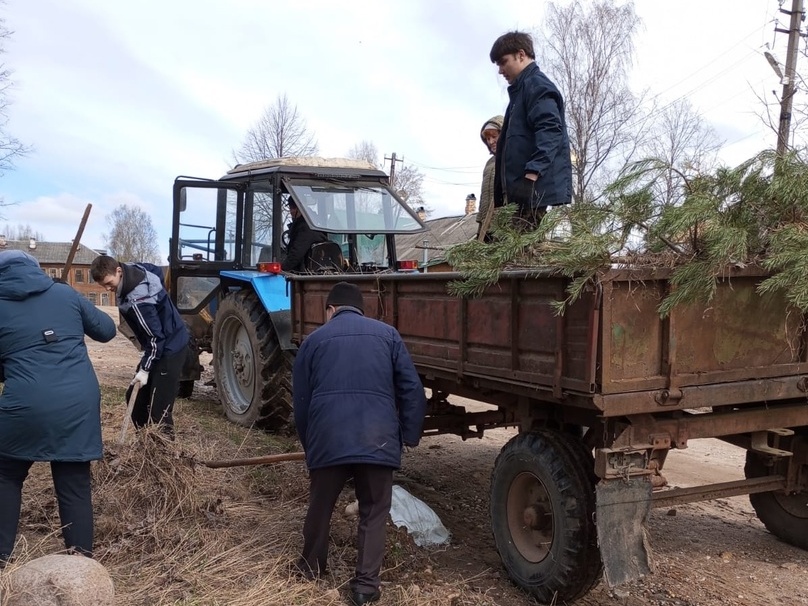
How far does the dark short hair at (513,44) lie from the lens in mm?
4457

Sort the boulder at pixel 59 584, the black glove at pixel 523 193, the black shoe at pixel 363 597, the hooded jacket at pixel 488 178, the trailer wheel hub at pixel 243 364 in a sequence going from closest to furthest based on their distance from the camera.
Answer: the boulder at pixel 59 584 → the black shoe at pixel 363 597 → the black glove at pixel 523 193 → the hooded jacket at pixel 488 178 → the trailer wheel hub at pixel 243 364

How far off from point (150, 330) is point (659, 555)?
147 inches

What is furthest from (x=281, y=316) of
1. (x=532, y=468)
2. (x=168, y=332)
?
(x=532, y=468)

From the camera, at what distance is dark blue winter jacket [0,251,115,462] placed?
3.55 m

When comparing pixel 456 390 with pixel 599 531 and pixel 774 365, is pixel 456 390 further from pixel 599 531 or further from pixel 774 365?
pixel 774 365

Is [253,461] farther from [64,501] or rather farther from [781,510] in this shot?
[781,510]

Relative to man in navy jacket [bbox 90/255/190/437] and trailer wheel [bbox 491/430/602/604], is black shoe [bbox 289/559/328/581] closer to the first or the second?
trailer wheel [bbox 491/430/602/604]

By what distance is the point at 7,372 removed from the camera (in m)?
3.63

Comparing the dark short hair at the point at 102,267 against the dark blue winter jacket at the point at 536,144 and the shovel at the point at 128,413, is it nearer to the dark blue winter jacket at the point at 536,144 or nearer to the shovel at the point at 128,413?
the shovel at the point at 128,413

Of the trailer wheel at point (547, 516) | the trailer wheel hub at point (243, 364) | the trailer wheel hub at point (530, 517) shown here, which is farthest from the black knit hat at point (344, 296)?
the trailer wheel hub at point (243, 364)

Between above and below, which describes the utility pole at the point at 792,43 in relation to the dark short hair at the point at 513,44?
above

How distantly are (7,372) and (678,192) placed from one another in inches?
136

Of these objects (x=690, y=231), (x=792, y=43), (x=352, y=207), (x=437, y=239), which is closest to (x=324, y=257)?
(x=352, y=207)

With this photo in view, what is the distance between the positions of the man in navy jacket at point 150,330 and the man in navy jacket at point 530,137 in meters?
2.64
